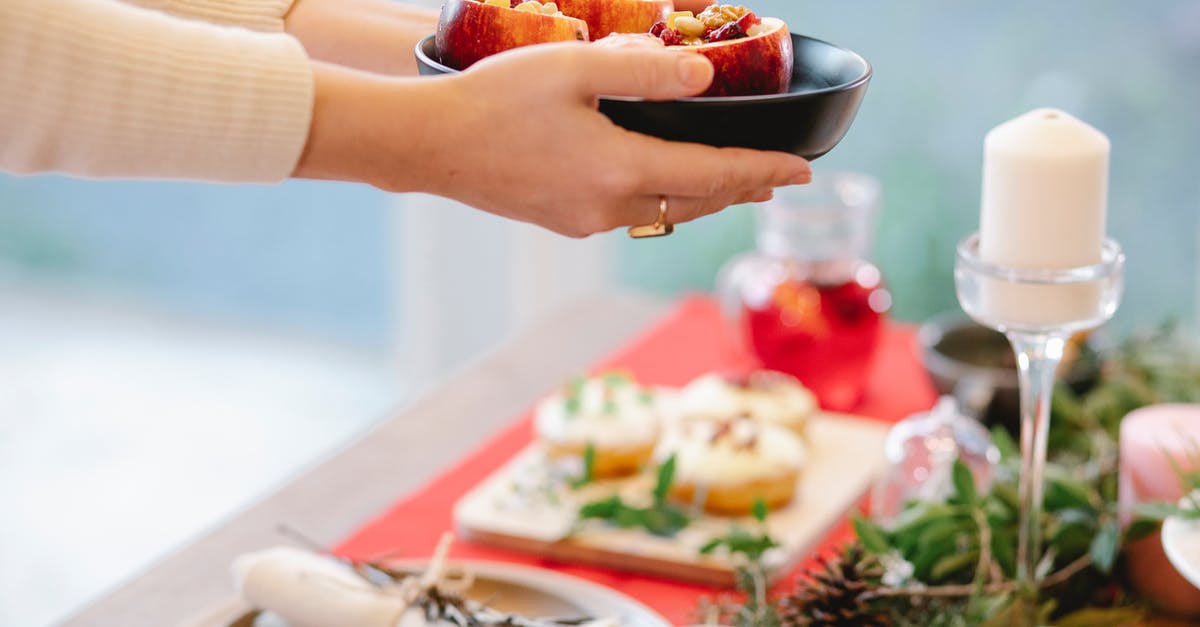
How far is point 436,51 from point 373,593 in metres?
0.43

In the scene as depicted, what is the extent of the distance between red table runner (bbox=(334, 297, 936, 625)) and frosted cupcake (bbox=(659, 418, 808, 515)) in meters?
0.08

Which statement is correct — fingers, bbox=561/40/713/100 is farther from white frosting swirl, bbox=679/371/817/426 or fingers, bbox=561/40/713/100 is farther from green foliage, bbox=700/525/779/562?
white frosting swirl, bbox=679/371/817/426

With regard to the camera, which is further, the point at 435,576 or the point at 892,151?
the point at 892,151

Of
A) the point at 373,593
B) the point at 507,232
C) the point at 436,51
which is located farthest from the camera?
the point at 507,232

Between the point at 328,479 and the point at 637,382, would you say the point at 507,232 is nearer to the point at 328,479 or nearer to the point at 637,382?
the point at 637,382

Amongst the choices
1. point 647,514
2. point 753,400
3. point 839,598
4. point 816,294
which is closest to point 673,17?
point 839,598

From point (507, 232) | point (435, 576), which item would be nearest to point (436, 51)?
point (435, 576)

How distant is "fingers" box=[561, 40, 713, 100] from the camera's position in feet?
2.62

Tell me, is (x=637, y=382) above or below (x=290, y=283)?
above

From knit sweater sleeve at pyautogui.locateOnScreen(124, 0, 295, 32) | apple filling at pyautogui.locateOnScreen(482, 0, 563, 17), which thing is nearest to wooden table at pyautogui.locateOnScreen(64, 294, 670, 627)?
knit sweater sleeve at pyautogui.locateOnScreen(124, 0, 295, 32)

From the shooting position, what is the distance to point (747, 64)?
0.85m

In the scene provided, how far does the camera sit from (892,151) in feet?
9.53

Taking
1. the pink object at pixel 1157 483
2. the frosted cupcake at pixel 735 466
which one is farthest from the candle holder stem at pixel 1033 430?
the frosted cupcake at pixel 735 466

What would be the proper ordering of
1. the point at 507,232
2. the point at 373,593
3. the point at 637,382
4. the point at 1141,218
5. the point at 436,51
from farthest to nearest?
the point at 507,232, the point at 1141,218, the point at 637,382, the point at 373,593, the point at 436,51
